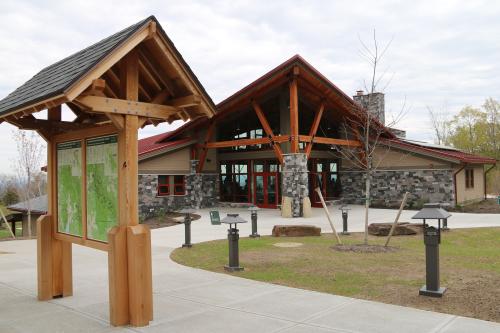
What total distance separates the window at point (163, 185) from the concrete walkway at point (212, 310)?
14.3 metres

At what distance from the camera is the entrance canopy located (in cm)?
555

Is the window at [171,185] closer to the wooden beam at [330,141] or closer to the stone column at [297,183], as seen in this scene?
the stone column at [297,183]

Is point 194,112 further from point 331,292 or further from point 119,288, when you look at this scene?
point 331,292

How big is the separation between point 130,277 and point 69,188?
217 cm

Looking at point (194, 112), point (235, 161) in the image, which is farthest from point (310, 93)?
point (194, 112)

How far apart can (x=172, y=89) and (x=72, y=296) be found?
12.5 ft

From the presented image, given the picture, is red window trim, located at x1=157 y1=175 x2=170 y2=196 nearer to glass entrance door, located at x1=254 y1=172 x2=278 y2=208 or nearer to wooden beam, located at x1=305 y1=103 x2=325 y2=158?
glass entrance door, located at x1=254 y1=172 x2=278 y2=208

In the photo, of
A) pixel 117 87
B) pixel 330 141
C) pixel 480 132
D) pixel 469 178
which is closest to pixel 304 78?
pixel 330 141

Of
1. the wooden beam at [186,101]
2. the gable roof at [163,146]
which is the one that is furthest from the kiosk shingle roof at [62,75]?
the gable roof at [163,146]

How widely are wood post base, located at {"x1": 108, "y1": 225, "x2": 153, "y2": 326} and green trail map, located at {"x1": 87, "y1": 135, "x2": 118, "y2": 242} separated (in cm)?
34

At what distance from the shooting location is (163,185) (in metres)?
24.0

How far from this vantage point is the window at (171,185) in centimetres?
Result: 2392

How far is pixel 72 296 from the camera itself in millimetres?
7332

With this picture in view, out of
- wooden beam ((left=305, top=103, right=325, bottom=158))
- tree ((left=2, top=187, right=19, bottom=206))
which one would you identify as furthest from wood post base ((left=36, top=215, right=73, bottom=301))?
tree ((left=2, top=187, right=19, bottom=206))
